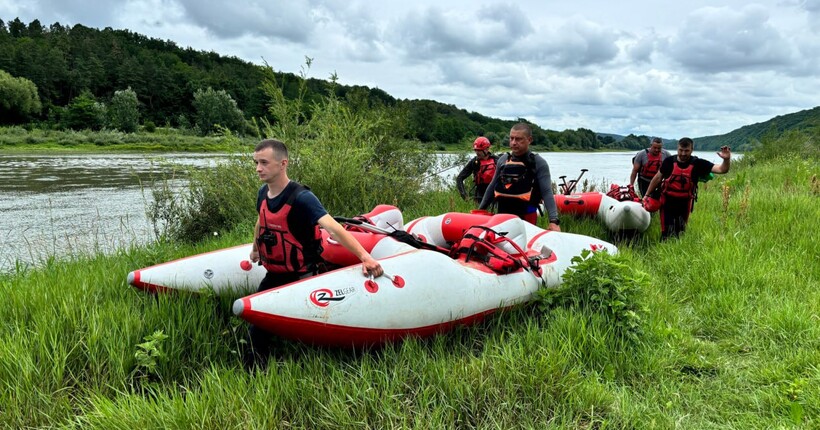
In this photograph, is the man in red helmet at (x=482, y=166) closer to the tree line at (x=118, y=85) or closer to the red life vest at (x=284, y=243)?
the red life vest at (x=284, y=243)

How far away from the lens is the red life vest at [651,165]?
7.15 metres

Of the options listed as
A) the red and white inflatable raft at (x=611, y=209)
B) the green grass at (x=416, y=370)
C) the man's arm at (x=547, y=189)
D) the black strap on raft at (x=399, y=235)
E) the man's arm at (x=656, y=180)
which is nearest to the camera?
the green grass at (x=416, y=370)

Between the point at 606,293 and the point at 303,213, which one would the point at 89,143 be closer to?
the point at 303,213

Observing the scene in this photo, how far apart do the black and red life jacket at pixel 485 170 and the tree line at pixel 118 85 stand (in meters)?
21.7

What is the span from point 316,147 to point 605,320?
15.1ft

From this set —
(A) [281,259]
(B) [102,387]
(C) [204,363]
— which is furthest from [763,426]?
(B) [102,387]

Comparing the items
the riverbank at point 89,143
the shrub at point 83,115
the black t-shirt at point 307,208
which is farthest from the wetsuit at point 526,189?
the shrub at point 83,115

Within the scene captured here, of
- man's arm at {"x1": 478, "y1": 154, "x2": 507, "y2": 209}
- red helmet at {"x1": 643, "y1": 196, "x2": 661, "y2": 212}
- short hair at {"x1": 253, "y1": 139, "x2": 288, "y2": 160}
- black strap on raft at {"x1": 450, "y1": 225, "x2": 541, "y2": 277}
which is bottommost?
black strap on raft at {"x1": 450, "y1": 225, "x2": 541, "y2": 277}

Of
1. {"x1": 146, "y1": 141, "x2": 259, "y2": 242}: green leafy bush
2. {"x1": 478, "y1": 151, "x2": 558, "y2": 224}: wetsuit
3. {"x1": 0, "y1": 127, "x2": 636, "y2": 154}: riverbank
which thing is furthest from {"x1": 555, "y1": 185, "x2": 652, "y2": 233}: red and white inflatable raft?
{"x1": 0, "y1": 127, "x2": 636, "y2": 154}: riverbank

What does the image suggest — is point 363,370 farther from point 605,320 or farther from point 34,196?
point 34,196

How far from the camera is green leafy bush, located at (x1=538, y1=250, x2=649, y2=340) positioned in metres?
2.97

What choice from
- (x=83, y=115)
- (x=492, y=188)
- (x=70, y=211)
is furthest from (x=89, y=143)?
(x=492, y=188)

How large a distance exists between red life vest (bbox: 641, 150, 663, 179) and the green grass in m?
3.61

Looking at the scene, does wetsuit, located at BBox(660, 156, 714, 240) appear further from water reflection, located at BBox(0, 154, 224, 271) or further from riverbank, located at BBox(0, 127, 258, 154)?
riverbank, located at BBox(0, 127, 258, 154)
